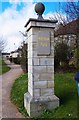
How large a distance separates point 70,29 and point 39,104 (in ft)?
40.6

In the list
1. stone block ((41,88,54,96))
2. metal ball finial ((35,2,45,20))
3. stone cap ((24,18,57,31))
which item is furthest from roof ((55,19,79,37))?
stone block ((41,88,54,96))

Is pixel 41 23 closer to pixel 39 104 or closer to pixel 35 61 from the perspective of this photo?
pixel 35 61

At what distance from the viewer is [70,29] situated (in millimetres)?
17609

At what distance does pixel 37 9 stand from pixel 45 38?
38.4 inches

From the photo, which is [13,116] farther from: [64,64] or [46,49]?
[64,64]

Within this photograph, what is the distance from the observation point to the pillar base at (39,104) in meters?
6.05

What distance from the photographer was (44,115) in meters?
5.95

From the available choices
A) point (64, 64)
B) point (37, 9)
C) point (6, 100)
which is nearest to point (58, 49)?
point (64, 64)

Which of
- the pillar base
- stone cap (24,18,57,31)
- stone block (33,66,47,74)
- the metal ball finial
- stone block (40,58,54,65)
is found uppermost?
the metal ball finial

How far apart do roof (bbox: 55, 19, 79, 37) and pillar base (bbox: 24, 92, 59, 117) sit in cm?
996

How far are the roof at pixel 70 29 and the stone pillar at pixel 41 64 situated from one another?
371 inches

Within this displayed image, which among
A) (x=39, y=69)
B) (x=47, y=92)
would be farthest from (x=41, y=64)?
(x=47, y=92)

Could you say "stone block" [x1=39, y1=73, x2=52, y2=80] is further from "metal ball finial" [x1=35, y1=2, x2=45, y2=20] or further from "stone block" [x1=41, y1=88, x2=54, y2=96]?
"metal ball finial" [x1=35, y1=2, x2=45, y2=20]

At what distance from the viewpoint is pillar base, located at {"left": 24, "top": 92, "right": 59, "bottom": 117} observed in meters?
6.05
